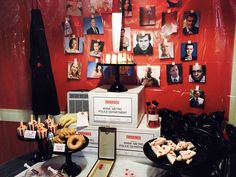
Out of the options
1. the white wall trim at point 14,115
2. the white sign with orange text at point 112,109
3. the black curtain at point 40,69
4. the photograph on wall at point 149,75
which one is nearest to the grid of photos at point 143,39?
the photograph on wall at point 149,75

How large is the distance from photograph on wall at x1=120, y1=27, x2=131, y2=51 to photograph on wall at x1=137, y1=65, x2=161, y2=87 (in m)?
0.17

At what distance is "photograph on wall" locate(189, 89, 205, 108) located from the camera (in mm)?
1664

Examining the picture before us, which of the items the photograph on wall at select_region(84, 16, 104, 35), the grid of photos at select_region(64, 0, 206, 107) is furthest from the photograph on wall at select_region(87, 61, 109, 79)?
the photograph on wall at select_region(84, 16, 104, 35)

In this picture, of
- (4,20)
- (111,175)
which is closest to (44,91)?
(4,20)

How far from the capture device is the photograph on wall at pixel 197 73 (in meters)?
1.64

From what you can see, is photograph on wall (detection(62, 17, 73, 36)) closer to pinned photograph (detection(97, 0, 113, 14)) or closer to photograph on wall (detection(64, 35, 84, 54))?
photograph on wall (detection(64, 35, 84, 54))

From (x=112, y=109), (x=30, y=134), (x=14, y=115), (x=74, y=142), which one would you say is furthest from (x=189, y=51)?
(x=14, y=115)

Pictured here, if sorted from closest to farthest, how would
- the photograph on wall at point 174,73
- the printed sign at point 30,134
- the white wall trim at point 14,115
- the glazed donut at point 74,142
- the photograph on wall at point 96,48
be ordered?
the glazed donut at point 74,142 → the printed sign at point 30,134 → the photograph on wall at point 174,73 → the photograph on wall at point 96,48 → the white wall trim at point 14,115

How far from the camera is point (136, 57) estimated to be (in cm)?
175

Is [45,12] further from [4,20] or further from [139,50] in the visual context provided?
[139,50]

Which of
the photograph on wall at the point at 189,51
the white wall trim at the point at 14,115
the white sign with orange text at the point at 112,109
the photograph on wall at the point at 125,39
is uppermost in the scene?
the photograph on wall at the point at 125,39

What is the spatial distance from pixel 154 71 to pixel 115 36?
395 millimetres

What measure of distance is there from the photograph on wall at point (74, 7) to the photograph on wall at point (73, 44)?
6.6 inches

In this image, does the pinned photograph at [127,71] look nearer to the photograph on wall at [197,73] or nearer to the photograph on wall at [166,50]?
the photograph on wall at [166,50]
